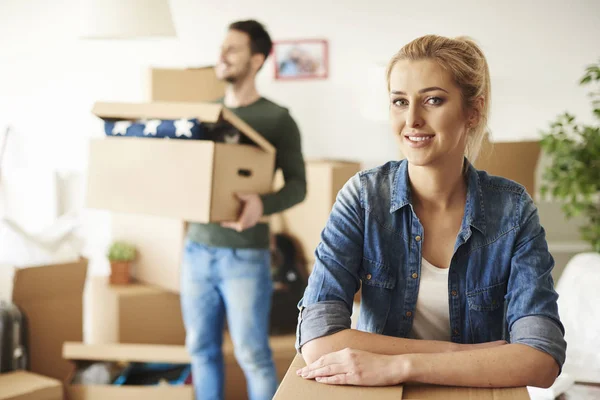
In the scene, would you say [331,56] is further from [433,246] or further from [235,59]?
[433,246]

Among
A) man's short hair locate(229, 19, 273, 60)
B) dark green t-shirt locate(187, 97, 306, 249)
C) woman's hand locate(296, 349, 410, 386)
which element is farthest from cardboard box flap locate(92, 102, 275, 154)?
woman's hand locate(296, 349, 410, 386)

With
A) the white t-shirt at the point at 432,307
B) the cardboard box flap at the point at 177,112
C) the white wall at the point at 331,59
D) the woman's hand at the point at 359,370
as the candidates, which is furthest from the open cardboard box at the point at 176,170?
the white wall at the point at 331,59

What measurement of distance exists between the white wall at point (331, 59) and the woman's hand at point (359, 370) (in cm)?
268

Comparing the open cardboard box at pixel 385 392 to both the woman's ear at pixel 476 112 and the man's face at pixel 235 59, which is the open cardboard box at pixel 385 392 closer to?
the woman's ear at pixel 476 112

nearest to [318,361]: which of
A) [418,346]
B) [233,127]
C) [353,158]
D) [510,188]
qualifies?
[418,346]

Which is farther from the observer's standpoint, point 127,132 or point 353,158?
point 353,158

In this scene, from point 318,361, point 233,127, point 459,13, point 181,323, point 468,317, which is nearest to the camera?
point 318,361

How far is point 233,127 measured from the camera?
218 centimetres

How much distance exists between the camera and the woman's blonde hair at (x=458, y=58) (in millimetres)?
1225

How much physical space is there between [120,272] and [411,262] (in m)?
2.25

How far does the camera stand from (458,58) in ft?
4.03

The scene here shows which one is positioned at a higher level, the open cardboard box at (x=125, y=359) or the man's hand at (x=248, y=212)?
the man's hand at (x=248, y=212)

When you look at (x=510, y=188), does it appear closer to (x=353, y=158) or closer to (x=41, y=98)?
(x=353, y=158)

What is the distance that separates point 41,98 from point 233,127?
206 cm
